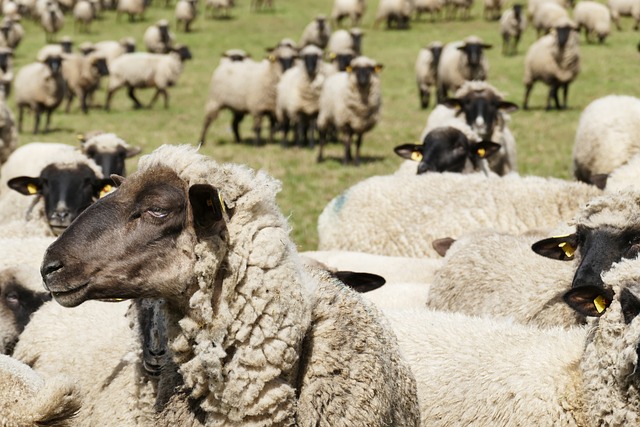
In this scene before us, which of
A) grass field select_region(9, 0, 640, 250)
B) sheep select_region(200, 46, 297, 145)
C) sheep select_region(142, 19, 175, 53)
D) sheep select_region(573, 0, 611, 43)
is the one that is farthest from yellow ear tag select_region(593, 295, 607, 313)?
sheep select_region(142, 19, 175, 53)

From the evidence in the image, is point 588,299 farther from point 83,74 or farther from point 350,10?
point 350,10

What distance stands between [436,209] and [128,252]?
14.6 ft

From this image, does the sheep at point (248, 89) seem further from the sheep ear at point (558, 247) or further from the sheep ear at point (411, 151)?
the sheep ear at point (558, 247)

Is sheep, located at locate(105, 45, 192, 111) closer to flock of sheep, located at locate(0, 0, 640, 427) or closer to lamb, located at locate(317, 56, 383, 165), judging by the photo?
lamb, located at locate(317, 56, 383, 165)

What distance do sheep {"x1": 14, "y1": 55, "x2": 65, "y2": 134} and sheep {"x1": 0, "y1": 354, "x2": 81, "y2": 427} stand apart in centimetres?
1729

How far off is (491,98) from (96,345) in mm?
7219

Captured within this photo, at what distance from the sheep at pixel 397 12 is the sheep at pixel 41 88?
1569cm

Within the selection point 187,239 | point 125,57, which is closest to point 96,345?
point 187,239

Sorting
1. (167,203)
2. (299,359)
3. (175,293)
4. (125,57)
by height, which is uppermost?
(167,203)

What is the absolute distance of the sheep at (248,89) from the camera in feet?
56.6

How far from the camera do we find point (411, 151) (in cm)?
859

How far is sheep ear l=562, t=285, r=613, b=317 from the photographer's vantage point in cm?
346

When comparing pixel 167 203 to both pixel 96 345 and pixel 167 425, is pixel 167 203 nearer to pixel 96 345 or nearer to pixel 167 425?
pixel 167 425

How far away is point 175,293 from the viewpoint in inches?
109
